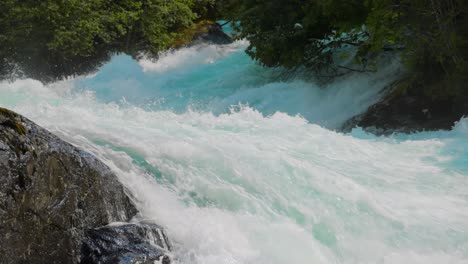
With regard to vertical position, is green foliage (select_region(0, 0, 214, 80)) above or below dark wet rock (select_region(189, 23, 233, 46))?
below

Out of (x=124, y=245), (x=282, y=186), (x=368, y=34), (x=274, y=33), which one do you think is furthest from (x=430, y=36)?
(x=124, y=245)

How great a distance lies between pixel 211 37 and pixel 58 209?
18132 mm

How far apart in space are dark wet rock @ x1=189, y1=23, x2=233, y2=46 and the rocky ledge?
17.2 meters

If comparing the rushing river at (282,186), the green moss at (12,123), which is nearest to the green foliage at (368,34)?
the rushing river at (282,186)

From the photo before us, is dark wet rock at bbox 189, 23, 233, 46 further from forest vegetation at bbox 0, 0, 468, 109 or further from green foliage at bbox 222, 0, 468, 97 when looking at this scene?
green foliage at bbox 222, 0, 468, 97

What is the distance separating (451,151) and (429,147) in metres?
0.43

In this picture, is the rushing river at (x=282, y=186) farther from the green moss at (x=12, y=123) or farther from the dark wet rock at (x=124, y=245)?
the green moss at (x=12, y=123)

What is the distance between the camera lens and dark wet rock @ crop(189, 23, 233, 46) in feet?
70.4

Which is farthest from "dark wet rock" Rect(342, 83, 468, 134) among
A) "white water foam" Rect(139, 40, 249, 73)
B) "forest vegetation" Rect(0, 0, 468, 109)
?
"white water foam" Rect(139, 40, 249, 73)

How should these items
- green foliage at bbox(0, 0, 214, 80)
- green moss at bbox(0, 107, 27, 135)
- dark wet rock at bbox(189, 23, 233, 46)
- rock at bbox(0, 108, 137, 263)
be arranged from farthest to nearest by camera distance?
dark wet rock at bbox(189, 23, 233, 46) → green foliage at bbox(0, 0, 214, 80) → green moss at bbox(0, 107, 27, 135) → rock at bbox(0, 108, 137, 263)

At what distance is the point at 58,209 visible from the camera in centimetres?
412

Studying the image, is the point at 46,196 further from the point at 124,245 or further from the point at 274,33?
the point at 274,33

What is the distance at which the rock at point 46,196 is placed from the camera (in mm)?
3817

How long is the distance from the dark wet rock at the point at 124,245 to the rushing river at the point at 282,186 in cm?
20
